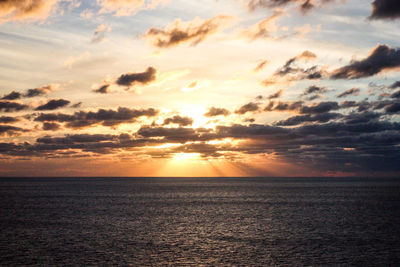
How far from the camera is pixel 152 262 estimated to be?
4622 cm

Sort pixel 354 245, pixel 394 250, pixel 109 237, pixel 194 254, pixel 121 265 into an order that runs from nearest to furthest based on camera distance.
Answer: pixel 121 265, pixel 194 254, pixel 394 250, pixel 354 245, pixel 109 237

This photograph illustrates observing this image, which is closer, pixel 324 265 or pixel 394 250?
pixel 324 265

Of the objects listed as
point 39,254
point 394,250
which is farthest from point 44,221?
point 394,250

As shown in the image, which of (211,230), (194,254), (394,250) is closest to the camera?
(194,254)

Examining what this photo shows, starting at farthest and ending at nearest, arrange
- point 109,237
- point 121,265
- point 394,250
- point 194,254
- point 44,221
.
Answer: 1. point 44,221
2. point 109,237
3. point 394,250
4. point 194,254
5. point 121,265

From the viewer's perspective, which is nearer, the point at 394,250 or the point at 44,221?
the point at 394,250

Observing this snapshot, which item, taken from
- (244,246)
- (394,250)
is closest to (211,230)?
(244,246)

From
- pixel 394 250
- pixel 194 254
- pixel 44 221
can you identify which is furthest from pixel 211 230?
pixel 44 221

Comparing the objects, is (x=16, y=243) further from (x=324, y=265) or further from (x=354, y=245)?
(x=354, y=245)

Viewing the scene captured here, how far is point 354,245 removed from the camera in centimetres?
5734

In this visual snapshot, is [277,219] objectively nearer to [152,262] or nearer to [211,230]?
[211,230]

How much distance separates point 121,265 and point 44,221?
155 ft

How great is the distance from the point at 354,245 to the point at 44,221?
214ft

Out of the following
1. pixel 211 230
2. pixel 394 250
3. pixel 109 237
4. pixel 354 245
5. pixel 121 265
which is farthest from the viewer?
pixel 211 230
